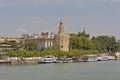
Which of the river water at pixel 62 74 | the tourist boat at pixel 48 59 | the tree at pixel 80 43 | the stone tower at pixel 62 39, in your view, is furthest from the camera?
the tree at pixel 80 43

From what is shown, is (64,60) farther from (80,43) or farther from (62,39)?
(80,43)

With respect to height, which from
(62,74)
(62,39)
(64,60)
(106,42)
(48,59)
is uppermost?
(106,42)

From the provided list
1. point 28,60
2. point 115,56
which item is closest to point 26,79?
point 28,60

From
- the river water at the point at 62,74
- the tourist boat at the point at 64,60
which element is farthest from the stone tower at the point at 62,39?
the river water at the point at 62,74

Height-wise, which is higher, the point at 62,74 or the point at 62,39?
the point at 62,39

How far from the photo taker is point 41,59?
7044 centimetres

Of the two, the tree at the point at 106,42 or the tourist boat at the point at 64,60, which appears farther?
the tree at the point at 106,42

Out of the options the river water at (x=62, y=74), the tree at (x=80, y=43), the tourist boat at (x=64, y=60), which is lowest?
the river water at (x=62, y=74)

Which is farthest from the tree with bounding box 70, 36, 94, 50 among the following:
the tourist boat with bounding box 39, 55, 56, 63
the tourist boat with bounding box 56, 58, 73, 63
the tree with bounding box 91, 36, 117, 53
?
Result: the tourist boat with bounding box 39, 55, 56, 63

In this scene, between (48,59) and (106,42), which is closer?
(48,59)

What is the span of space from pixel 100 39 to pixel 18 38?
1949 cm

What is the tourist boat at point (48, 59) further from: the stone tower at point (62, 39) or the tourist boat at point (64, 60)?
the stone tower at point (62, 39)

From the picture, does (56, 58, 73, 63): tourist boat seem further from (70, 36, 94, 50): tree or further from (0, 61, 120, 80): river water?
(0, 61, 120, 80): river water

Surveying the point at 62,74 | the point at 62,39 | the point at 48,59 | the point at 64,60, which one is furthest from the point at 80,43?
the point at 62,74
